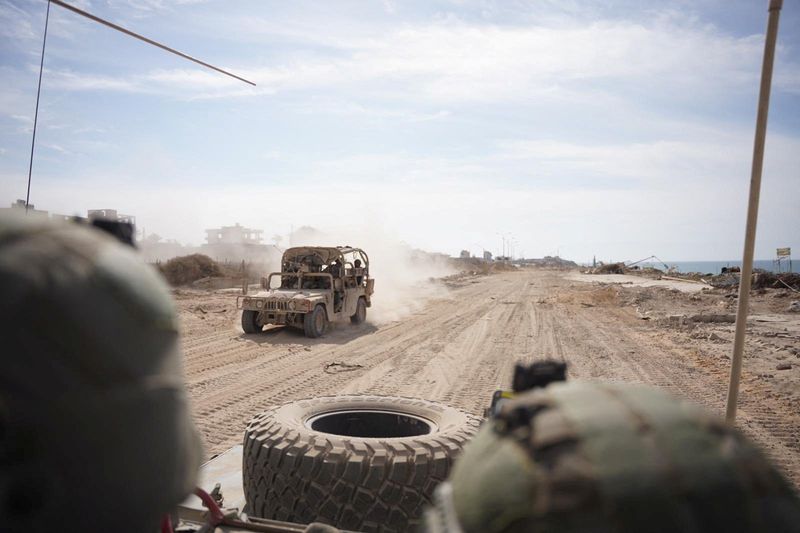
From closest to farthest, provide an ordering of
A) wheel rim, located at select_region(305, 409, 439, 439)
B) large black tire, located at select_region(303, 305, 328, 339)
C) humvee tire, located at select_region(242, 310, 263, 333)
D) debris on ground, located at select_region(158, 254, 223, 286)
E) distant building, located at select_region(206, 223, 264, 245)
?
1. wheel rim, located at select_region(305, 409, 439, 439)
2. large black tire, located at select_region(303, 305, 328, 339)
3. humvee tire, located at select_region(242, 310, 263, 333)
4. debris on ground, located at select_region(158, 254, 223, 286)
5. distant building, located at select_region(206, 223, 264, 245)

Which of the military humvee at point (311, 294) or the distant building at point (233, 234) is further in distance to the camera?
the distant building at point (233, 234)

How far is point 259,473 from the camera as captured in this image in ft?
9.89

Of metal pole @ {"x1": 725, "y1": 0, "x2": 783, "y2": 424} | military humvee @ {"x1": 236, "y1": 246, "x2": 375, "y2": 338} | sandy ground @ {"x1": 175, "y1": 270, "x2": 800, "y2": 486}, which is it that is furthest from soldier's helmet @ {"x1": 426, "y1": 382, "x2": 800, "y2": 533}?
military humvee @ {"x1": 236, "y1": 246, "x2": 375, "y2": 338}

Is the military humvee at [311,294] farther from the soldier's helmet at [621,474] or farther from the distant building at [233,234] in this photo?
the distant building at [233,234]

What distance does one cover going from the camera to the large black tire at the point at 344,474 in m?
2.72

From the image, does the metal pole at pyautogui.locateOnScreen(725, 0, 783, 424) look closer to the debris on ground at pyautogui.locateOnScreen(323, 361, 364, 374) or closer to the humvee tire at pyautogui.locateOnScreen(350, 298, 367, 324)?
the debris on ground at pyautogui.locateOnScreen(323, 361, 364, 374)

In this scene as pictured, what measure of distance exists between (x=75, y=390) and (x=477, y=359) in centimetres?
1070

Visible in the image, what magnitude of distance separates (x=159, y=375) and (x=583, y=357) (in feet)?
37.2

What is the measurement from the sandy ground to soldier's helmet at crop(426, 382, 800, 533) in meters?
5.42

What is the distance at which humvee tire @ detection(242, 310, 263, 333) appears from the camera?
1416cm

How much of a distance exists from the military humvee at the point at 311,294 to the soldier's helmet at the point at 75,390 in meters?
12.5

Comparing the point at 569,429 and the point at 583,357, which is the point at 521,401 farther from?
the point at 583,357

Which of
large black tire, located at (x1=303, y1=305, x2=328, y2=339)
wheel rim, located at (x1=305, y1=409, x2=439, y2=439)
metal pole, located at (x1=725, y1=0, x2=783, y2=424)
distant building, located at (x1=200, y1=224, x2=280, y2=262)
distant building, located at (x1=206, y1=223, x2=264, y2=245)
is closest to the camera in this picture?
metal pole, located at (x1=725, y1=0, x2=783, y2=424)

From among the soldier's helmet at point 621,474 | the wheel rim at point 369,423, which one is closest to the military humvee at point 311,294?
the wheel rim at point 369,423
